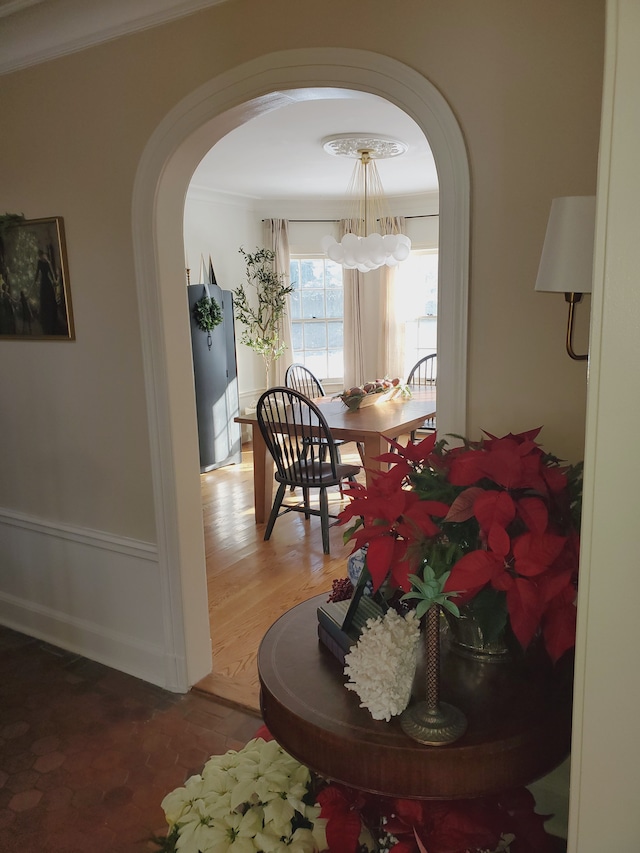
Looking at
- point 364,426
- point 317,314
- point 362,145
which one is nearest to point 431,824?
point 364,426

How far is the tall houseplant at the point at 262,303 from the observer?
642 centimetres

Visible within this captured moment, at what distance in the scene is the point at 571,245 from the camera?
3.94 ft

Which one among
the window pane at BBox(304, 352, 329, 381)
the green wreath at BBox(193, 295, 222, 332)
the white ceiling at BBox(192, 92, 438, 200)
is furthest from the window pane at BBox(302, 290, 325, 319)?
the green wreath at BBox(193, 295, 222, 332)

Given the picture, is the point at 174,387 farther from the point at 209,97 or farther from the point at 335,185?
the point at 335,185

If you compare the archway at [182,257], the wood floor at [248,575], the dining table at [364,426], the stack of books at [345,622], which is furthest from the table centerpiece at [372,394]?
the stack of books at [345,622]

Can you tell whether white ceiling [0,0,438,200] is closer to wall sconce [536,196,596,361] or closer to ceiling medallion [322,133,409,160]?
ceiling medallion [322,133,409,160]

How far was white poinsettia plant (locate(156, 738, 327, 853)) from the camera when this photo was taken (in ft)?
3.62

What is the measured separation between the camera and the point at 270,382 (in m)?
6.98

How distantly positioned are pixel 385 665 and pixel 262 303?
5.69 meters

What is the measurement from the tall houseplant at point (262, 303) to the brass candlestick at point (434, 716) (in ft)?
18.1

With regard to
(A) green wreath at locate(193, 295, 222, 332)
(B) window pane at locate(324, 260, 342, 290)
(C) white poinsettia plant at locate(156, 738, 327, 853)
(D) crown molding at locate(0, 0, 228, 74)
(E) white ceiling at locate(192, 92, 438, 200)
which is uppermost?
(E) white ceiling at locate(192, 92, 438, 200)

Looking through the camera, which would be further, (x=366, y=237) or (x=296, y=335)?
(x=296, y=335)

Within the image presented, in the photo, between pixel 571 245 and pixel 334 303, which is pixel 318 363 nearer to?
pixel 334 303

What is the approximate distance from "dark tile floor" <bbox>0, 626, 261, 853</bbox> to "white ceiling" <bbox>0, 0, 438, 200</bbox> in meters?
2.17
